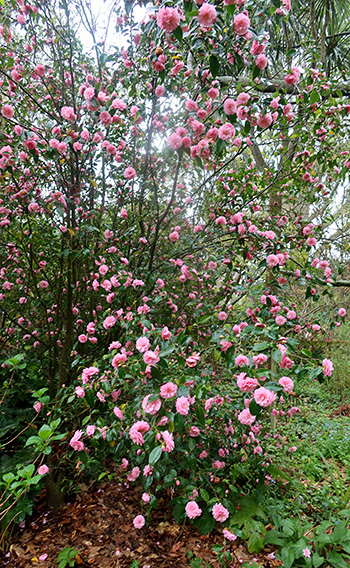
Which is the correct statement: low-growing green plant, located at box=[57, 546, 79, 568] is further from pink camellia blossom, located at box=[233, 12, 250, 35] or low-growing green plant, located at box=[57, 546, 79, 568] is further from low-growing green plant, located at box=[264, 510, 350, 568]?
pink camellia blossom, located at box=[233, 12, 250, 35]

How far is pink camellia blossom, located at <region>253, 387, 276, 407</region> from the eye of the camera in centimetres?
107

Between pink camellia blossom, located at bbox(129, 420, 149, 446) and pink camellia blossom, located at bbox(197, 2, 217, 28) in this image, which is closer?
pink camellia blossom, located at bbox(197, 2, 217, 28)

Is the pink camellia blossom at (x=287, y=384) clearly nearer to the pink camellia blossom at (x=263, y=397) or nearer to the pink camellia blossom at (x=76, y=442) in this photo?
the pink camellia blossom at (x=263, y=397)

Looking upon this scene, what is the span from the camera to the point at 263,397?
107 cm

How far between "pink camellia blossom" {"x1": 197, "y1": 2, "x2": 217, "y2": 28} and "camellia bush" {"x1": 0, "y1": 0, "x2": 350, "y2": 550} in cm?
8

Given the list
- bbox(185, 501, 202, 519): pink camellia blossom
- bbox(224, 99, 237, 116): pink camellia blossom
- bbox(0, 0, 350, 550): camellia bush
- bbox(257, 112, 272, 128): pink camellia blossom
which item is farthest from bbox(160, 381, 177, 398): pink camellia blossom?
bbox(257, 112, 272, 128): pink camellia blossom

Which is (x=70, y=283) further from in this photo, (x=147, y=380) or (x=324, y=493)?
(x=324, y=493)

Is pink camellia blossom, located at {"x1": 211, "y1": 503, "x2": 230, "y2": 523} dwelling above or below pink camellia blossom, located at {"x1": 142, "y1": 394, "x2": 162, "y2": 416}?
below

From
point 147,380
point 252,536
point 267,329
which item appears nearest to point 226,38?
point 267,329

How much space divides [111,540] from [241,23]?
2596 millimetres

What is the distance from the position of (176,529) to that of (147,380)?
4.01 ft

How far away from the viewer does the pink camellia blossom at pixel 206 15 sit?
39.5 inches

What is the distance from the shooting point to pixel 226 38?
124cm

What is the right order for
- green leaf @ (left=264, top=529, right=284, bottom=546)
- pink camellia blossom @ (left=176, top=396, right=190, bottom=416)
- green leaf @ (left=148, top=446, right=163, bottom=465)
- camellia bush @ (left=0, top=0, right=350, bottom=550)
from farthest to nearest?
green leaf @ (left=264, top=529, right=284, bottom=546)
camellia bush @ (left=0, top=0, right=350, bottom=550)
pink camellia blossom @ (left=176, top=396, right=190, bottom=416)
green leaf @ (left=148, top=446, right=163, bottom=465)
